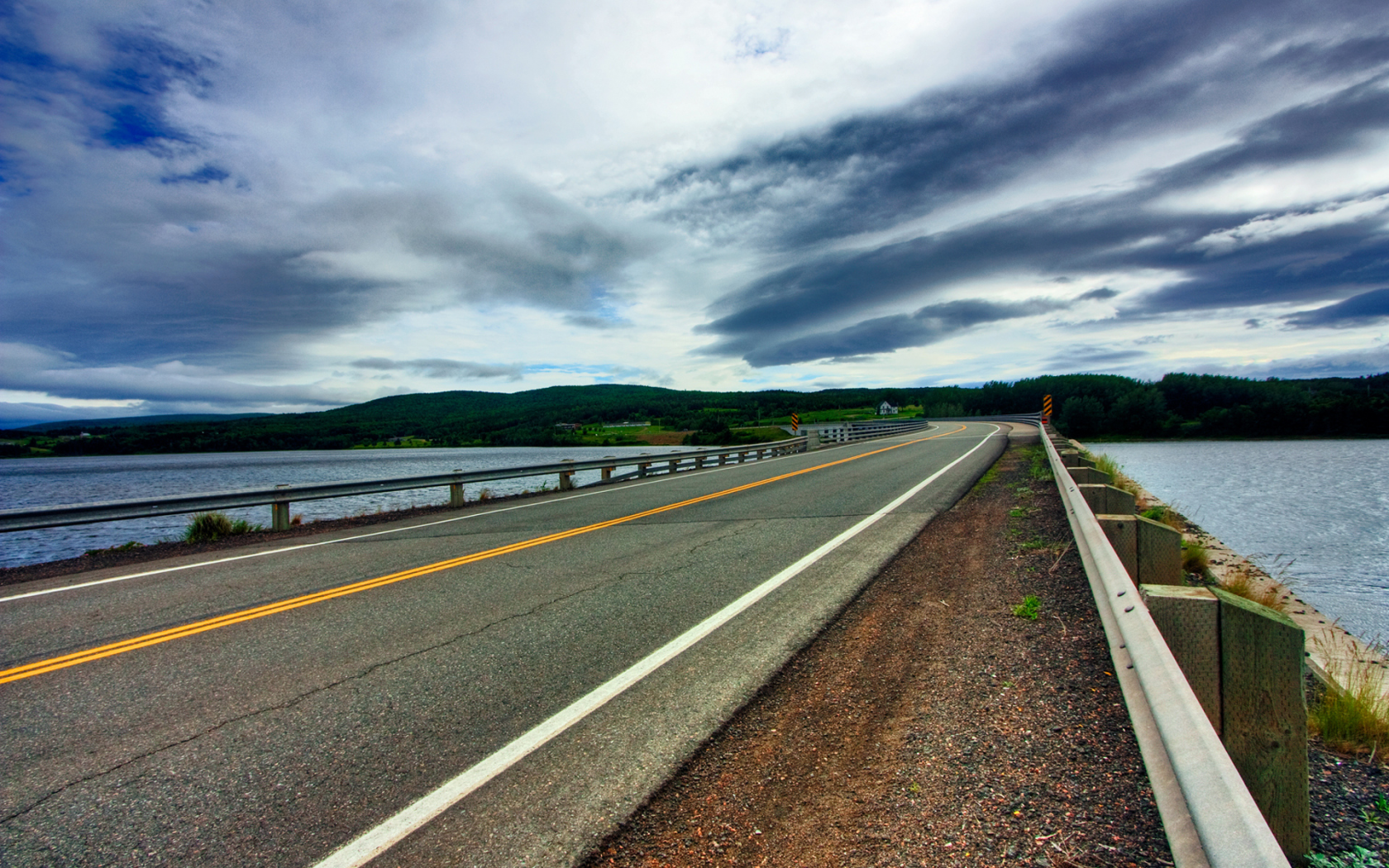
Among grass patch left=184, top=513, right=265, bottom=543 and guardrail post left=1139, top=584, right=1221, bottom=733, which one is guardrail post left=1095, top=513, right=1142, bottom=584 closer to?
guardrail post left=1139, top=584, right=1221, bottom=733

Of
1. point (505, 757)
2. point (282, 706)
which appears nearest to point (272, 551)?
point (282, 706)

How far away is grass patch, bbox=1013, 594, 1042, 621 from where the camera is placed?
16.1 feet

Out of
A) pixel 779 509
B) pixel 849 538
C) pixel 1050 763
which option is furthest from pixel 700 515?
pixel 1050 763

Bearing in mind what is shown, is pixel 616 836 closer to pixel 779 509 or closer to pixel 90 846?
pixel 90 846

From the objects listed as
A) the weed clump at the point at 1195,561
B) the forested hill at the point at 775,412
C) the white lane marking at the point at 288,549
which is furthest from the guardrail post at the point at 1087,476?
the forested hill at the point at 775,412

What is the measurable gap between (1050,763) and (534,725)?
250 cm

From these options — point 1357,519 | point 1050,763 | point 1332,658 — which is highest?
point 1050,763

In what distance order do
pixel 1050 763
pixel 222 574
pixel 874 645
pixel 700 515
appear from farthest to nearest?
pixel 700 515 → pixel 222 574 → pixel 874 645 → pixel 1050 763

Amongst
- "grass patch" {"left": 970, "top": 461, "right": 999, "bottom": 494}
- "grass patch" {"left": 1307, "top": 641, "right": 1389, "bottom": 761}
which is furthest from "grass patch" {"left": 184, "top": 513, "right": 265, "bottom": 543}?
"grass patch" {"left": 970, "top": 461, "right": 999, "bottom": 494}

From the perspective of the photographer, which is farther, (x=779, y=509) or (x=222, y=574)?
(x=779, y=509)

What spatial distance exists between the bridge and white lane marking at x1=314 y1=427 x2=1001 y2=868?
14 millimetres

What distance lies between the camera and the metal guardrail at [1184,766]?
5.39 feet

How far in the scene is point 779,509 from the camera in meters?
10.8

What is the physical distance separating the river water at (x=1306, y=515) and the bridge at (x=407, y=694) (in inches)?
287
